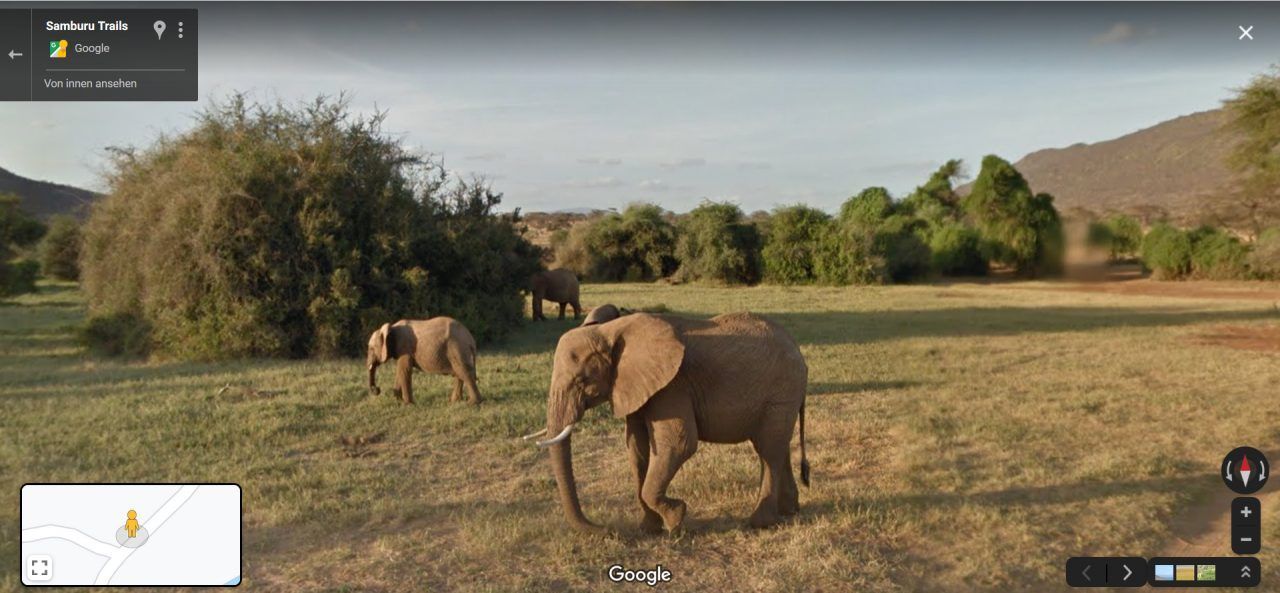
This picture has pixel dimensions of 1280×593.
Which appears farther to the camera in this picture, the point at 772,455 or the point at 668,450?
the point at 772,455

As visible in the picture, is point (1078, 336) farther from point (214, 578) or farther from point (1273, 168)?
point (214, 578)

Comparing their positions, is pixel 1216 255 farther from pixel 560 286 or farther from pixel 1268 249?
pixel 560 286

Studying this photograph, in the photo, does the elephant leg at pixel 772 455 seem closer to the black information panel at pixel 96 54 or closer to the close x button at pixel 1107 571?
the close x button at pixel 1107 571

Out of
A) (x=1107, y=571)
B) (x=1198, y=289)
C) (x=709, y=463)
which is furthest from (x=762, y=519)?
(x=1198, y=289)

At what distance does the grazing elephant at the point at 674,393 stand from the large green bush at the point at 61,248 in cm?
1617

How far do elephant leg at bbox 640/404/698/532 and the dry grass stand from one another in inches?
7.0

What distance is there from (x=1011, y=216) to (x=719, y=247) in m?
11.3

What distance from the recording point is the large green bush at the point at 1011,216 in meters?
16.0

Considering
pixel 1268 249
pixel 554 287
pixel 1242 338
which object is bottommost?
pixel 1242 338

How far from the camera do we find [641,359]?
441cm

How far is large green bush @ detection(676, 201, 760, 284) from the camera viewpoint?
93.0 feet

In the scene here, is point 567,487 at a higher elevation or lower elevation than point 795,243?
lower

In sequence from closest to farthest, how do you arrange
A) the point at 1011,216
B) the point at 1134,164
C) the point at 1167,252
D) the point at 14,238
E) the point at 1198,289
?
the point at 1134,164 < the point at 14,238 < the point at 1011,216 < the point at 1198,289 < the point at 1167,252

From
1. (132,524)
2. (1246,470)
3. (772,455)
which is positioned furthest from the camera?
(772,455)
